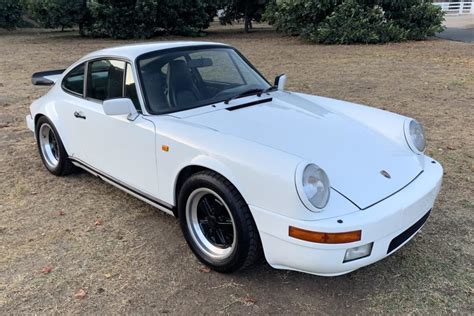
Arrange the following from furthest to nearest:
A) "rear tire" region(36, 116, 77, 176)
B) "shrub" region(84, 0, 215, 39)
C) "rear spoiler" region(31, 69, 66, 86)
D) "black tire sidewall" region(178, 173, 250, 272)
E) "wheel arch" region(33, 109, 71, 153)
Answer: "shrub" region(84, 0, 215, 39), "rear spoiler" region(31, 69, 66, 86), "rear tire" region(36, 116, 77, 176), "wheel arch" region(33, 109, 71, 153), "black tire sidewall" region(178, 173, 250, 272)

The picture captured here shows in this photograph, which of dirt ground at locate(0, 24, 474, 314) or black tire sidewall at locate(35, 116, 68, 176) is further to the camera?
black tire sidewall at locate(35, 116, 68, 176)

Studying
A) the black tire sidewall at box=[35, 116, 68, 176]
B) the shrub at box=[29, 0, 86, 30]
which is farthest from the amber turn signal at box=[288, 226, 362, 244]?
the shrub at box=[29, 0, 86, 30]

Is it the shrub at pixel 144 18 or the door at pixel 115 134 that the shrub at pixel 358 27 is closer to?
the shrub at pixel 144 18

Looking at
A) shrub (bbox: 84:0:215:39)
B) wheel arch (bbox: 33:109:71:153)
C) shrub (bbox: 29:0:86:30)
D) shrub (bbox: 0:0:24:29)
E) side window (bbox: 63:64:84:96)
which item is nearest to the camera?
side window (bbox: 63:64:84:96)

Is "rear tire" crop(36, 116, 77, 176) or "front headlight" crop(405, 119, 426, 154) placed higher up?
"front headlight" crop(405, 119, 426, 154)

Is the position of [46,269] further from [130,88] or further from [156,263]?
[130,88]

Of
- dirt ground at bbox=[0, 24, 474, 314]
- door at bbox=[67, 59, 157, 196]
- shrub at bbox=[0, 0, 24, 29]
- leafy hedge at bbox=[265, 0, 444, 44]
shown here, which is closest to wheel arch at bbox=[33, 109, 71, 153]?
door at bbox=[67, 59, 157, 196]

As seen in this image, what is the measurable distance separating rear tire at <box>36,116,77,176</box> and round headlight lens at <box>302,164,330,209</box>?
2.86 metres

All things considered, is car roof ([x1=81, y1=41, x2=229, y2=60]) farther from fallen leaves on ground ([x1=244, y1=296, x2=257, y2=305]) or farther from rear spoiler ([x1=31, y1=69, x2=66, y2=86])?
fallen leaves on ground ([x1=244, y1=296, x2=257, y2=305])

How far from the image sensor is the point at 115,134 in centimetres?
359

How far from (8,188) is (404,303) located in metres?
3.77

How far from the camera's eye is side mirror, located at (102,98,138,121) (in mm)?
3256

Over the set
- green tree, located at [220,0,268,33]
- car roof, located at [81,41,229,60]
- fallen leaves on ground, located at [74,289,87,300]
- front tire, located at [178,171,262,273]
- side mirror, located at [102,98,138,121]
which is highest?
green tree, located at [220,0,268,33]

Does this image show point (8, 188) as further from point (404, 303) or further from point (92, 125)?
point (404, 303)
